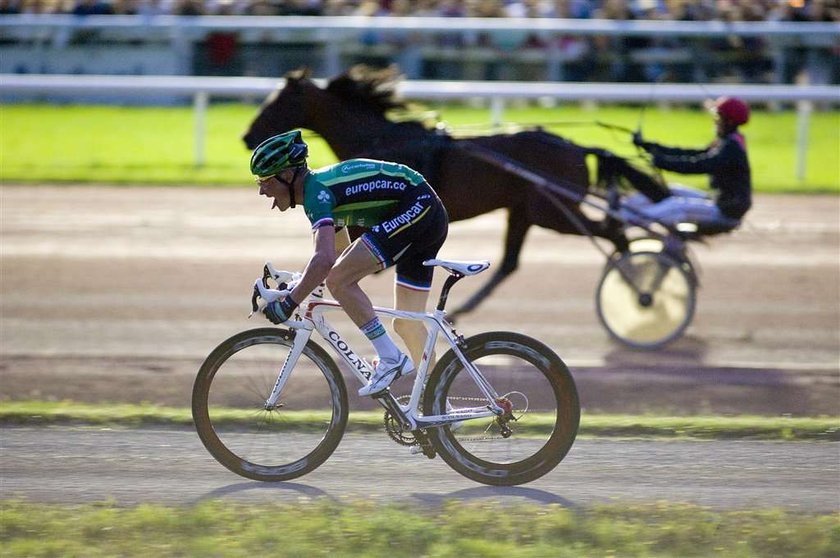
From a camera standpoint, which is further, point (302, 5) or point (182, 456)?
point (302, 5)

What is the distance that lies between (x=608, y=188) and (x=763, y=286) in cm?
232

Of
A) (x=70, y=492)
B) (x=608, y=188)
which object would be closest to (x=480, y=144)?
(x=608, y=188)

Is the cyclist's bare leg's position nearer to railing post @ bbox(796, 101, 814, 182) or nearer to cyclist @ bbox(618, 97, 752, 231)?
cyclist @ bbox(618, 97, 752, 231)

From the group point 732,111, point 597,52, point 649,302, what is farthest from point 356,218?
point 597,52

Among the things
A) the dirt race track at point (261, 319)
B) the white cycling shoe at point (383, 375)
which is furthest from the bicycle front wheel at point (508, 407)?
the dirt race track at point (261, 319)

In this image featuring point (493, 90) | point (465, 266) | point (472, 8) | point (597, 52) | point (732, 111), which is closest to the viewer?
point (465, 266)

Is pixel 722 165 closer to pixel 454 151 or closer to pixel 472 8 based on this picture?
pixel 454 151

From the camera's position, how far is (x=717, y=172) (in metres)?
8.97

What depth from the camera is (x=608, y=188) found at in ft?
31.0

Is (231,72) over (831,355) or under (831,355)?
over

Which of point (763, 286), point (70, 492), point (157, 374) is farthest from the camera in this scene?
point (763, 286)

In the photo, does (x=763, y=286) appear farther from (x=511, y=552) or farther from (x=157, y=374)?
(x=511, y=552)

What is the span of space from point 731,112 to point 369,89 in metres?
2.38

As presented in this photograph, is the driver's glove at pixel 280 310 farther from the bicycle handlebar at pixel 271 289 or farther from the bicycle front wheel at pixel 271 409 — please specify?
the bicycle front wheel at pixel 271 409
